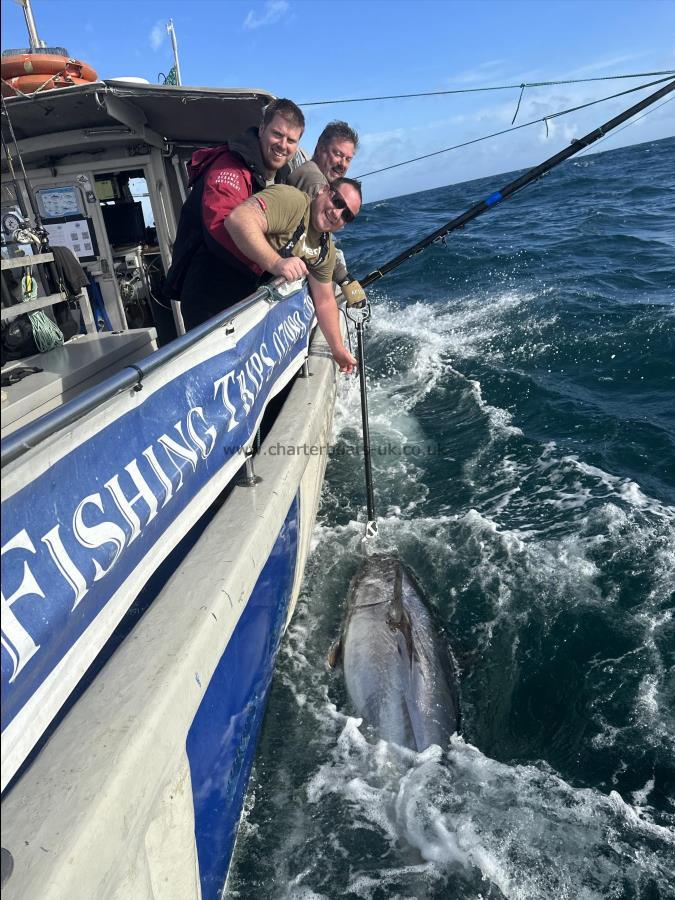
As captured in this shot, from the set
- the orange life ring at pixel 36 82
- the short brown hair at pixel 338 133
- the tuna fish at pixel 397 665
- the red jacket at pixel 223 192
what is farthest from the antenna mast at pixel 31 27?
the tuna fish at pixel 397 665

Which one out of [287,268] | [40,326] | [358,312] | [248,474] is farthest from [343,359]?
[40,326]

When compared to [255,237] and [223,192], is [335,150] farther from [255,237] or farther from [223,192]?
[255,237]

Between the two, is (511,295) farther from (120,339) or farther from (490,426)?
(120,339)

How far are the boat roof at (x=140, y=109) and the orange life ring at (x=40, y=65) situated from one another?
33cm

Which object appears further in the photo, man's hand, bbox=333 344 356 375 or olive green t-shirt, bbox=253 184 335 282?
man's hand, bbox=333 344 356 375

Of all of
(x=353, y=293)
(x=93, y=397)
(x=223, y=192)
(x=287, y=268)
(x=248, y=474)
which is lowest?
→ (x=248, y=474)

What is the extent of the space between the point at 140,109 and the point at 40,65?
2.86 ft

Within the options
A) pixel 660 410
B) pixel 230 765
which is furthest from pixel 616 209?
pixel 230 765

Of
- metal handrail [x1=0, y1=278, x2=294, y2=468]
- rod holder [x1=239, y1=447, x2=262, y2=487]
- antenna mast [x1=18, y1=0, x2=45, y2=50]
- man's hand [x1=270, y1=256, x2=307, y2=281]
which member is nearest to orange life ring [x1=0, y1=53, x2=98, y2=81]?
antenna mast [x1=18, y1=0, x2=45, y2=50]

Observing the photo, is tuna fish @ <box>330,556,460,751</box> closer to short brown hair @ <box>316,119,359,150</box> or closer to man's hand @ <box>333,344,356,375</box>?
man's hand @ <box>333,344,356,375</box>

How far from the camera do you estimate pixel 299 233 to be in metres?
3.62

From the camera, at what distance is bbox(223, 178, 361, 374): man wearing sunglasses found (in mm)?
3041

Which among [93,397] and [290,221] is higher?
[290,221]

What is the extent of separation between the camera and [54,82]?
5.12 metres
